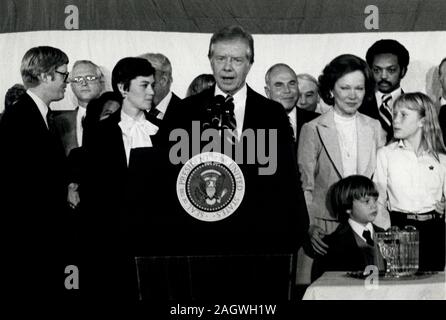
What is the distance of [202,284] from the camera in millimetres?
4223

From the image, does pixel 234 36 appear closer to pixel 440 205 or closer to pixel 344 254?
pixel 344 254

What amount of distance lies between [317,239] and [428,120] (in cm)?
73

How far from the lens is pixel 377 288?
412 cm

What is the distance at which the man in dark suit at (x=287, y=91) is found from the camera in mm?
4277

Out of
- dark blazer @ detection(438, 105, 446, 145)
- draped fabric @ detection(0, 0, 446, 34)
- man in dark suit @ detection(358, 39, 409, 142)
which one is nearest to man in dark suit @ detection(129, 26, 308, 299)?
draped fabric @ detection(0, 0, 446, 34)

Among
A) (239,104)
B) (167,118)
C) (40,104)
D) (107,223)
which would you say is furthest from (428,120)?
(40,104)

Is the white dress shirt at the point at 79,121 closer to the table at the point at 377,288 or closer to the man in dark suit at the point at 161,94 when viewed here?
the man in dark suit at the point at 161,94

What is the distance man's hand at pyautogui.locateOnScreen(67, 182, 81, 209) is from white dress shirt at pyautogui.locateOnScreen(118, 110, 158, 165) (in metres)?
0.28

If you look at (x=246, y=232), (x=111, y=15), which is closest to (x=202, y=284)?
(x=246, y=232)

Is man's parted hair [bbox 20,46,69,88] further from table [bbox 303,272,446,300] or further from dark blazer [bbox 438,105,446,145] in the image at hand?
dark blazer [bbox 438,105,446,145]

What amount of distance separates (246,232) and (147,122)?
670 millimetres

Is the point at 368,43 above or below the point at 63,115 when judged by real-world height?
above
